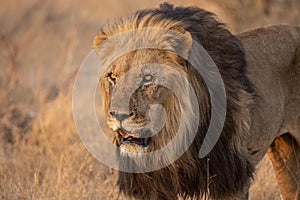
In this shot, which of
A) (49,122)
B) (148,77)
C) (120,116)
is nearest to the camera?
(120,116)

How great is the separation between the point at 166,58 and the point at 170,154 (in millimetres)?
571

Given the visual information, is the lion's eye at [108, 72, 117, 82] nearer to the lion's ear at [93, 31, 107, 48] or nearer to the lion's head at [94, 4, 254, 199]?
the lion's head at [94, 4, 254, 199]

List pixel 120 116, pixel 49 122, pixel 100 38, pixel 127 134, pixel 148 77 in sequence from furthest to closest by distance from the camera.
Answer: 1. pixel 49 122
2. pixel 100 38
3. pixel 148 77
4. pixel 127 134
5. pixel 120 116

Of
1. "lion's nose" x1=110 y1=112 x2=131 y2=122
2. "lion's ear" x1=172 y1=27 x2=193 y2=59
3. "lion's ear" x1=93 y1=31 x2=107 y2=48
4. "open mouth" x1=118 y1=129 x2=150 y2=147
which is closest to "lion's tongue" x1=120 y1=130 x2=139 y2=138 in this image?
"open mouth" x1=118 y1=129 x2=150 y2=147

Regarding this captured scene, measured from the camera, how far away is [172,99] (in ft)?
14.1

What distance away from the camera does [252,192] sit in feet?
19.5

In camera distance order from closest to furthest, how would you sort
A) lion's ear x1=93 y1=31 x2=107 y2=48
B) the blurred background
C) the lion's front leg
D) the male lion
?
the male lion < lion's ear x1=93 y1=31 x2=107 y2=48 < the lion's front leg < the blurred background

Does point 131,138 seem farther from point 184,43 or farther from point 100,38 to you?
point 100,38

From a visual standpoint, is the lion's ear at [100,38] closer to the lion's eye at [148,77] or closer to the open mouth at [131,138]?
the lion's eye at [148,77]

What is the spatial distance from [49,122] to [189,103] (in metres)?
3.43

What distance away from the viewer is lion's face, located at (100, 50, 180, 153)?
4.09 meters

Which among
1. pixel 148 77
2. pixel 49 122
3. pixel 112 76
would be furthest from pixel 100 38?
pixel 49 122

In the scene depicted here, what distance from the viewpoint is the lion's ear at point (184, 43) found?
431cm

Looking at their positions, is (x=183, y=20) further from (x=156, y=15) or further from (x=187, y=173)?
(x=187, y=173)
